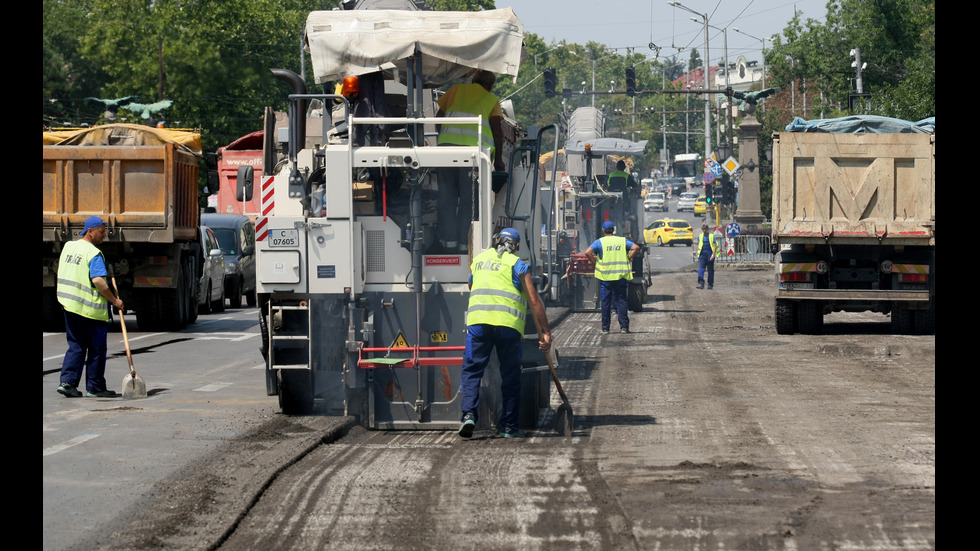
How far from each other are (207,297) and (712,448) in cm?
1706

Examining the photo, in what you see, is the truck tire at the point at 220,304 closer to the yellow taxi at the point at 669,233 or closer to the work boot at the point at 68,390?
the work boot at the point at 68,390

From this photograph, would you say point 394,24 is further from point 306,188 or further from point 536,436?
point 536,436

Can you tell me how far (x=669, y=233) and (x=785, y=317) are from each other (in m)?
46.5

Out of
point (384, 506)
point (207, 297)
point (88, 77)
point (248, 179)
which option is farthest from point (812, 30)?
point (384, 506)

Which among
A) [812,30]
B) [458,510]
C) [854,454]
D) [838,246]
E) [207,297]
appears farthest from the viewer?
[812,30]

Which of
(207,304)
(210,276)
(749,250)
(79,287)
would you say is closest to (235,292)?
(207,304)

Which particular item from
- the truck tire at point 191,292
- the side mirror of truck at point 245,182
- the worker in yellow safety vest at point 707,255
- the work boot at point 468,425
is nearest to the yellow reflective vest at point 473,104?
the side mirror of truck at point 245,182

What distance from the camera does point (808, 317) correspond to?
1917 centimetres

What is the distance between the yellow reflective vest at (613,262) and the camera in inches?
766

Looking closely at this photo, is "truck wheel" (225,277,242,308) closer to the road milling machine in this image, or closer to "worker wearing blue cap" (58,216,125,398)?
"worker wearing blue cap" (58,216,125,398)

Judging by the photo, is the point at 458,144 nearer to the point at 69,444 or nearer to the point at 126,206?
the point at 69,444

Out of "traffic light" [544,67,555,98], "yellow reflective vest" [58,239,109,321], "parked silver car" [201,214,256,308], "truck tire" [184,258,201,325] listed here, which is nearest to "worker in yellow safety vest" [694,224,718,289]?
"traffic light" [544,67,555,98]

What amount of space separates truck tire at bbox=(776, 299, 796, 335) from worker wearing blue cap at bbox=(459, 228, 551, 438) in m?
9.81

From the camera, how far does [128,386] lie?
12.6 meters
